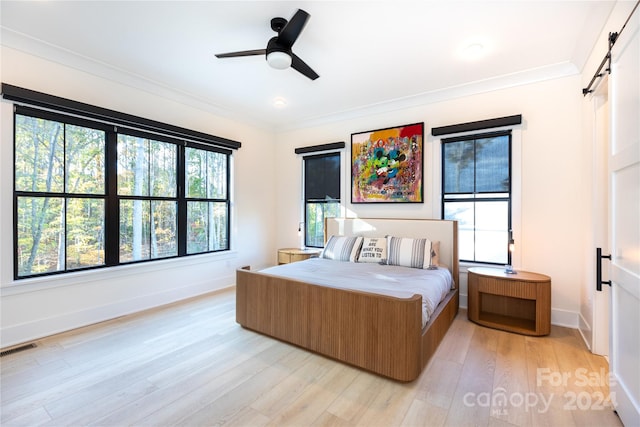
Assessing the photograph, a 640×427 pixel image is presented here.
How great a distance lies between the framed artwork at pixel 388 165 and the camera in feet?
13.1

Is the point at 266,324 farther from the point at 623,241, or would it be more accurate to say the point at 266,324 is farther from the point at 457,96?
the point at 457,96

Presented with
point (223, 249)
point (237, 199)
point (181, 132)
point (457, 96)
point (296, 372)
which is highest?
point (457, 96)

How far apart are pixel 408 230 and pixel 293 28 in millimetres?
2828

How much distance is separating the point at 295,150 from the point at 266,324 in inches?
128

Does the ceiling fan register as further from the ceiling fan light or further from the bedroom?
the bedroom

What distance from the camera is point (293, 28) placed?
7.01 feet

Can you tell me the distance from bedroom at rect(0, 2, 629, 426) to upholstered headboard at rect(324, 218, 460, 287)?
0.19m

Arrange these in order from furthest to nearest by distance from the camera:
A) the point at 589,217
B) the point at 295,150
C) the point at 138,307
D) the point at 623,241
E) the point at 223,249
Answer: the point at 295,150 → the point at 223,249 → the point at 138,307 → the point at 589,217 → the point at 623,241

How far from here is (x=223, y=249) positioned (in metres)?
4.61

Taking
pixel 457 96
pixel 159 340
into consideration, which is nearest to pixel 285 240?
pixel 159 340

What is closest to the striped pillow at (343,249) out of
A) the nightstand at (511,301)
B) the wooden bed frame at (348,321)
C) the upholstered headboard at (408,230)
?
the upholstered headboard at (408,230)

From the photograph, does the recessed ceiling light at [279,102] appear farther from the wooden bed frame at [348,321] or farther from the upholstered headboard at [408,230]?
the wooden bed frame at [348,321]

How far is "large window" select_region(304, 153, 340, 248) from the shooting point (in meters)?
4.86

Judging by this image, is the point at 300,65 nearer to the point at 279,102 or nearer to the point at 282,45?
the point at 282,45
